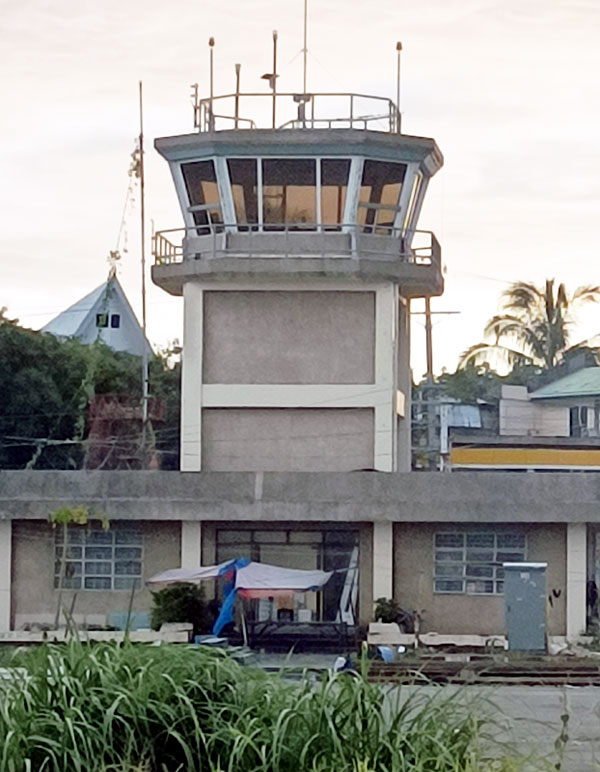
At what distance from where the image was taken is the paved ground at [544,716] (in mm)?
12086

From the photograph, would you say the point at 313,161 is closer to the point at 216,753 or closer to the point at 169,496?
the point at 169,496

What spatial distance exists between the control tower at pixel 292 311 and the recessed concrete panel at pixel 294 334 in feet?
0.08

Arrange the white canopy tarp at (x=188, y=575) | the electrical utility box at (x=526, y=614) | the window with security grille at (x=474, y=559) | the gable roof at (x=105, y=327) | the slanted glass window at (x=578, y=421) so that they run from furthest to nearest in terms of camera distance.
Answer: the gable roof at (x=105, y=327), the slanted glass window at (x=578, y=421), the window with security grille at (x=474, y=559), the white canopy tarp at (x=188, y=575), the electrical utility box at (x=526, y=614)

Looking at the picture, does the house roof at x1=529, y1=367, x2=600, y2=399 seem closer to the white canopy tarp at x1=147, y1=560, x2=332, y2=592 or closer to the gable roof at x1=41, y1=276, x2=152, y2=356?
the gable roof at x1=41, y1=276, x2=152, y2=356

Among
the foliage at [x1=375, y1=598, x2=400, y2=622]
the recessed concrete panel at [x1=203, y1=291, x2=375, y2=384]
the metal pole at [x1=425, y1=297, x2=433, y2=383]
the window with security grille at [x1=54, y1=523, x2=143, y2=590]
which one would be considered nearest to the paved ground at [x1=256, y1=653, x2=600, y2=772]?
the foliage at [x1=375, y1=598, x2=400, y2=622]

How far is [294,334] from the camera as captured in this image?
132 feet

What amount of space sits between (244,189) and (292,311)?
316 centimetres

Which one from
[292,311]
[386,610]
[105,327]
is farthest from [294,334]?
[105,327]

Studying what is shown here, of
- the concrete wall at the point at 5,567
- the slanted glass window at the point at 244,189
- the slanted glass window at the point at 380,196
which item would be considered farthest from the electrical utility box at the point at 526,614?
the slanted glass window at the point at 244,189

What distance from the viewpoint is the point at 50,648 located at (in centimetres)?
→ 1170

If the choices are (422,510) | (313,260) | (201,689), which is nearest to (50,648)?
(201,689)

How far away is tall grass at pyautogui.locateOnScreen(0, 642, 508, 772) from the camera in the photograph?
10.4 m

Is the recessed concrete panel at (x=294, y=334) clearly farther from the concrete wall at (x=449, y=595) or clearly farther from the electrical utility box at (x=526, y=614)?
the electrical utility box at (x=526, y=614)

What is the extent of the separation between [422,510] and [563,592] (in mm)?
3581
